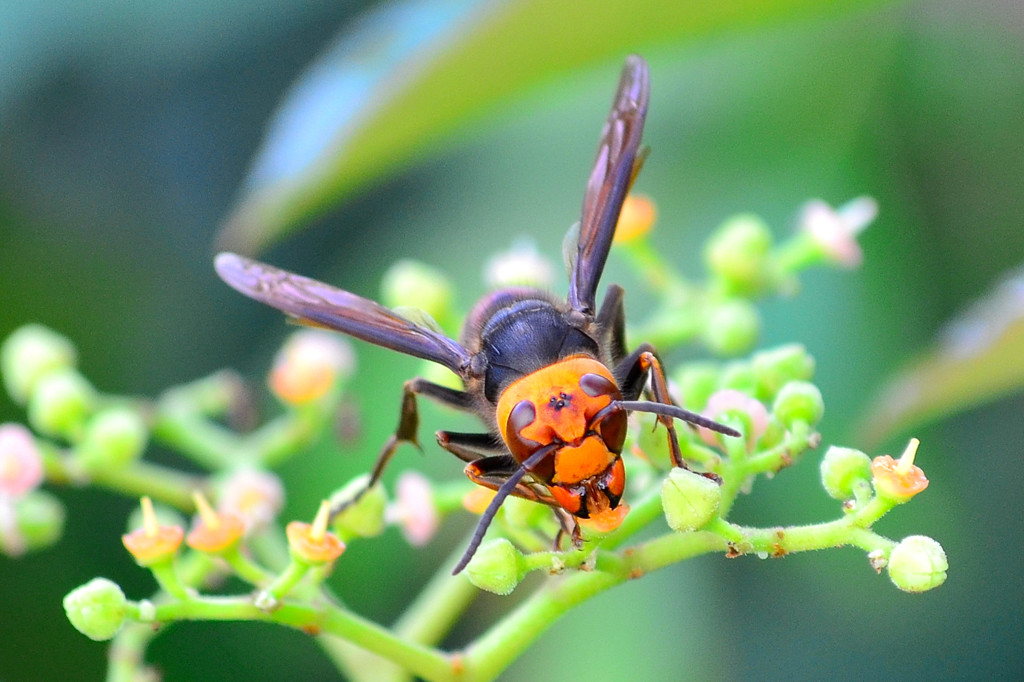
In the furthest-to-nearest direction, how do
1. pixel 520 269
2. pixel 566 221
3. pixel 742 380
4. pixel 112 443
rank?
1. pixel 566 221
2. pixel 520 269
3. pixel 112 443
4. pixel 742 380

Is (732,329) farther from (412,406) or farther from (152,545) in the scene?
(152,545)

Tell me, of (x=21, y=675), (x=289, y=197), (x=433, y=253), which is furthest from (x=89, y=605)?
(x=433, y=253)

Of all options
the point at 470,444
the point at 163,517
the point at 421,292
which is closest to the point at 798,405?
the point at 470,444

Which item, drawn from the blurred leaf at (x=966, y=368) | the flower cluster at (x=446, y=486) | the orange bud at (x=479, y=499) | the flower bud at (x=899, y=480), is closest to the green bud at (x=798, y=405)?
the flower cluster at (x=446, y=486)

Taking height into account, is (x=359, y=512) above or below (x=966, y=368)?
below

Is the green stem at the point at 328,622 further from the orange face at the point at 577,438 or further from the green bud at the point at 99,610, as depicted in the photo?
the orange face at the point at 577,438

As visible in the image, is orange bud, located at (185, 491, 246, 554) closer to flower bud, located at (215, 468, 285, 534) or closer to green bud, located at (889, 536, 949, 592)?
flower bud, located at (215, 468, 285, 534)

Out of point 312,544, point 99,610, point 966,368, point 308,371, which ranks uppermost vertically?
point 966,368
